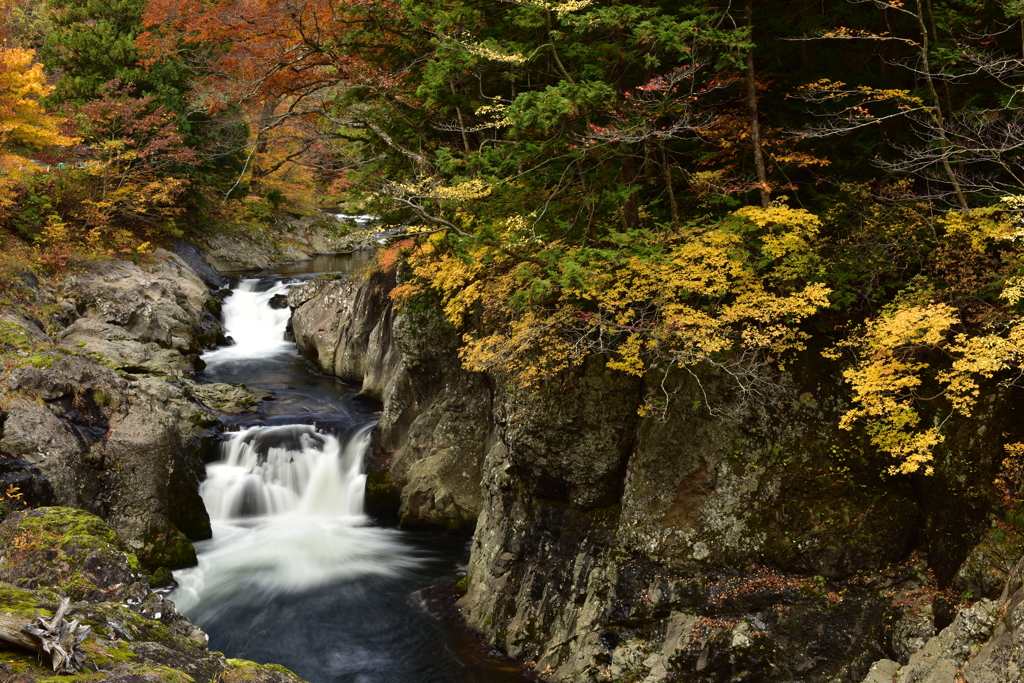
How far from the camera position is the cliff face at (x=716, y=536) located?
6781 mm

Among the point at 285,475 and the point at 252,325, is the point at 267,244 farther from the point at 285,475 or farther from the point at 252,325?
the point at 285,475

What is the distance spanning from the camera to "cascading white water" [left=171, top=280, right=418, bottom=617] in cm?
1100

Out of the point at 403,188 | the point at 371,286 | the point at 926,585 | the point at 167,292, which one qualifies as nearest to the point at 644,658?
the point at 926,585

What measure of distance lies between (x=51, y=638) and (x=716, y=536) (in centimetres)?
695

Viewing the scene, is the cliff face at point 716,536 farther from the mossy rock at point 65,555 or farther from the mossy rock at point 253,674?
the mossy rock at point 65,555

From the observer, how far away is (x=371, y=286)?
18.2m

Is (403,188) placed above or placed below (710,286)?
above

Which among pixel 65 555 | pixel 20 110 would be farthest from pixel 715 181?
pixel 20 110

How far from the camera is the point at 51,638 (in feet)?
10.9

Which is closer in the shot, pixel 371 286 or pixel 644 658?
pixel 644 658

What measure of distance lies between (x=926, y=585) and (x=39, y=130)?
20817mm

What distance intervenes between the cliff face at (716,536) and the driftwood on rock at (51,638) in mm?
5968

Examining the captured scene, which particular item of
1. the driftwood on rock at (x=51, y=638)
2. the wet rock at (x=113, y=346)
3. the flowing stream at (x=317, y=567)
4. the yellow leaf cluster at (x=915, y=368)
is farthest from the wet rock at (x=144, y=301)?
the yellow leaf cluster at (x=915, y=368)

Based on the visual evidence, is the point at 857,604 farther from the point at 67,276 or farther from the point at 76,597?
the point at 67,276
